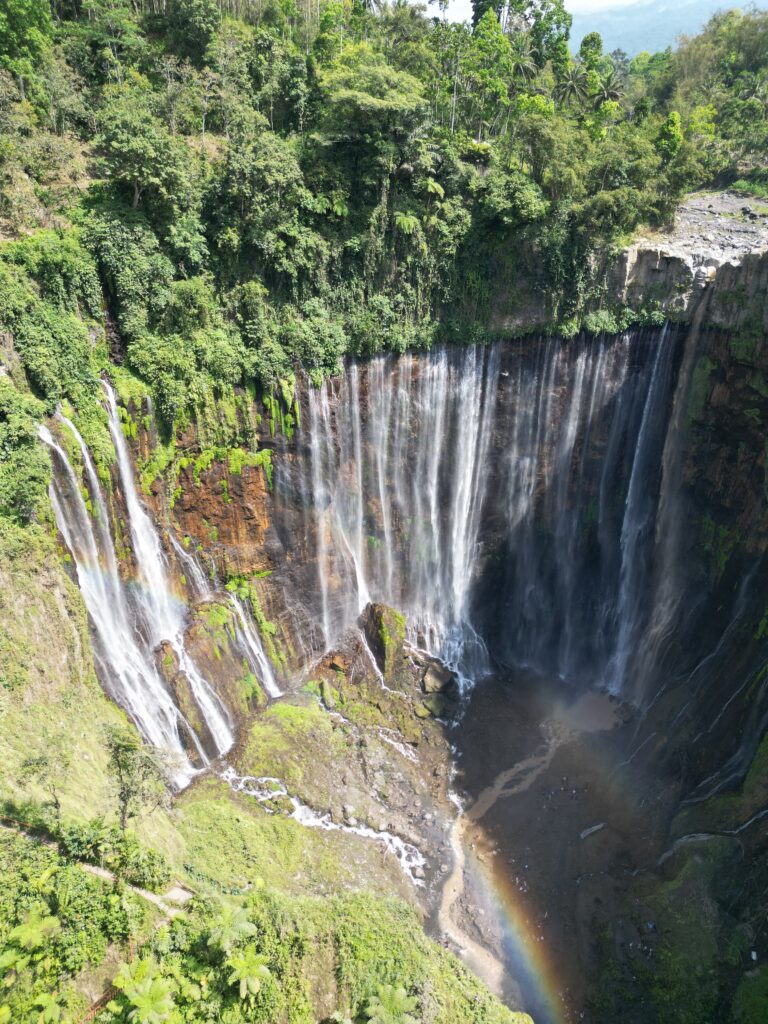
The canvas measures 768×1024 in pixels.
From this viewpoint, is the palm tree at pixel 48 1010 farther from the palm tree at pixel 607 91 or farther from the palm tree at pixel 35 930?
the palm tree at pixel 607 91

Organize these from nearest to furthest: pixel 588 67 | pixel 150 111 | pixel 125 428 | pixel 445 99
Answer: pixel 125 428 < pixel 150 111 < pixel 445 99 < pixel 588 67

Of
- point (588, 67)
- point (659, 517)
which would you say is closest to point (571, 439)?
point (659, 517)

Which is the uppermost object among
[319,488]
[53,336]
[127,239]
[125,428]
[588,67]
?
[588,67]

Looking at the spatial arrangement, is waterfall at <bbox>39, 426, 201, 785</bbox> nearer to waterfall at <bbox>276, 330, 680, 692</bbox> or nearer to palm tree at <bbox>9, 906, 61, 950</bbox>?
waterfall at <bbox>276, 330, 680, 692</bbox>

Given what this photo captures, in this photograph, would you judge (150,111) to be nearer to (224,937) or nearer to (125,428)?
(125,428)

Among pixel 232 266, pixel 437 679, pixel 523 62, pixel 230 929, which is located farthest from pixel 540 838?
pixel 523 62

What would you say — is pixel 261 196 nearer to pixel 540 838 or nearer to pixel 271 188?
pixel 271 188
